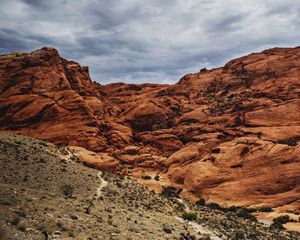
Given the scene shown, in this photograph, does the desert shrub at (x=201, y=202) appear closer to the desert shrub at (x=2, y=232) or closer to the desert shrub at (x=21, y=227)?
the desert shrub at (x=21, y=227)

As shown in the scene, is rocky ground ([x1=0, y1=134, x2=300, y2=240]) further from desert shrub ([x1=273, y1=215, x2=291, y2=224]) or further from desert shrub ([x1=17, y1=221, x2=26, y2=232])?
desert shrub ([x1=273, y1=215, x2=291, y2=224])

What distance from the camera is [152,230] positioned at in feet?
84.0

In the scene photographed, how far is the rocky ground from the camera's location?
19.3 metres

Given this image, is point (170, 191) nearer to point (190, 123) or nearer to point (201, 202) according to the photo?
point (201, 202)

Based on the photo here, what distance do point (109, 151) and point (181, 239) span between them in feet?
138

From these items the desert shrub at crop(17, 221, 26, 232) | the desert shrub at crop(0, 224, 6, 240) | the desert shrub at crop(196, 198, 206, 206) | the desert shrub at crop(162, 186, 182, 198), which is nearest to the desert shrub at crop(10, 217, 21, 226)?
the desert shrub at crop(17, 221, 26, 232)

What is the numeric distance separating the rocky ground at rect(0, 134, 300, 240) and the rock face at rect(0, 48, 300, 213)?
8298mm

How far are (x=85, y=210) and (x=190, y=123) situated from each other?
53.1 m

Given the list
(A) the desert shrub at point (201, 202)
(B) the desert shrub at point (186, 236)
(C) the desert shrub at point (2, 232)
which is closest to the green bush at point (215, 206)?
(A) the desert shrub at point (201, 202)

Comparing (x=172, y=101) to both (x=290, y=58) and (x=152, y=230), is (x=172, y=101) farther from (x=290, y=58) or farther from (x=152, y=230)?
(x=152, y=230)

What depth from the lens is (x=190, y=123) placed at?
76188mm

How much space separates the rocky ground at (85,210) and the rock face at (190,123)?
327 inches

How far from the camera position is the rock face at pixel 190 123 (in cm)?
4969

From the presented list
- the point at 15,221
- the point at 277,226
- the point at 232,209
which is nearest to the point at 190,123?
the point at 232,209
